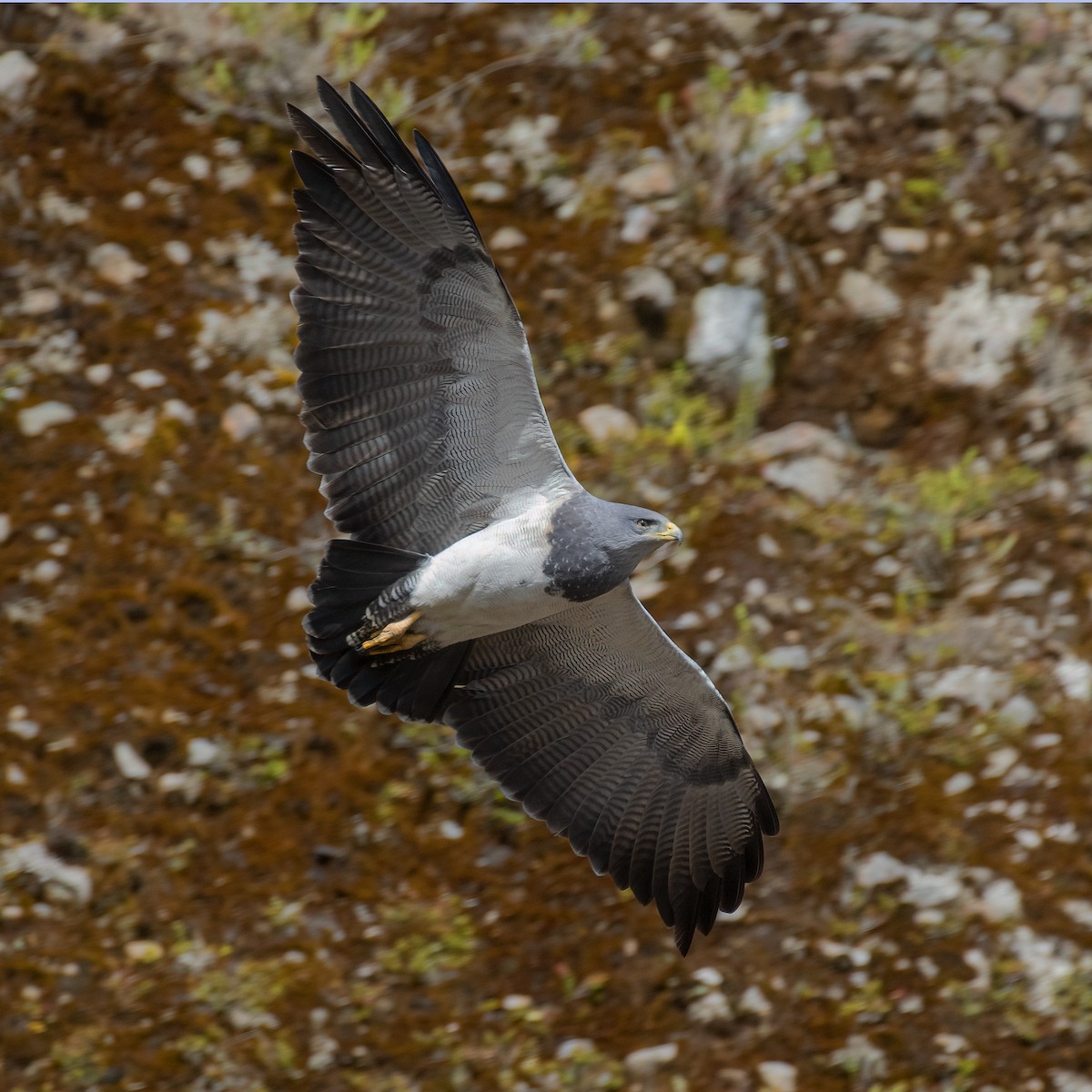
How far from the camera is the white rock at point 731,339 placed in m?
7.55

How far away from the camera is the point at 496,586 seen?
5.77 meters

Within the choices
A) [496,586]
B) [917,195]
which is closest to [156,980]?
[496,586]

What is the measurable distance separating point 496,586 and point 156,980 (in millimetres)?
2270

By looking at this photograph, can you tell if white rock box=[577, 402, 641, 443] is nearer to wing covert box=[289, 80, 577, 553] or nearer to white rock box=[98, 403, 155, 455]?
wing covert box=[289, 80, 577, 553]

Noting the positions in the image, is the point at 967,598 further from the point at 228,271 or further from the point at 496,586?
the point at 228,271

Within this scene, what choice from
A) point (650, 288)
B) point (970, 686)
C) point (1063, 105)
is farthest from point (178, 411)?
point (1063, 105)

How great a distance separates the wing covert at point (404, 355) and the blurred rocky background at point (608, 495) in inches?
54.0

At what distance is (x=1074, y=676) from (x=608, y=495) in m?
2.24

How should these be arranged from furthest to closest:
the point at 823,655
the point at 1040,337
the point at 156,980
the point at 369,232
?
the point at 1040,337 < the point at 823,655 < the point at 156,980 < the point at 369,232

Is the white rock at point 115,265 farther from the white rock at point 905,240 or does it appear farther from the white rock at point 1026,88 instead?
the white rock at point 1026,88

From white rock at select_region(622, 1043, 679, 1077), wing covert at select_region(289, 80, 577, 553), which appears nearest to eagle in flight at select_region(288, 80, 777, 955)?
wing covert at select_region(289, 80, 577, 553)

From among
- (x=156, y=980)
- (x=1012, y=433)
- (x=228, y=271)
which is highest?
(x=228, y=271)

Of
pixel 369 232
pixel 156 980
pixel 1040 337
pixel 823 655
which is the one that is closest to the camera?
pixel 369 232

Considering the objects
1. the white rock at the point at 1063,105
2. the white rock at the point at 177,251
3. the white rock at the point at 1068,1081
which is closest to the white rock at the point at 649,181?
the white rock at the point at 1063,105
